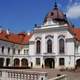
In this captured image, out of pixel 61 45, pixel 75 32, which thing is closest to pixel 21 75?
pixel 61 45

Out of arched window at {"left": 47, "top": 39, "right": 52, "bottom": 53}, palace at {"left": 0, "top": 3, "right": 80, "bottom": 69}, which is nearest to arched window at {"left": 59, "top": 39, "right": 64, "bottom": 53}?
palace at {"left": 0, "top": 3, "right": 80, "bottom": 69}

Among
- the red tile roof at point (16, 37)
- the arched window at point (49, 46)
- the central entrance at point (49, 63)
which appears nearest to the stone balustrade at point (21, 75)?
the central entrance at point (49, 63)

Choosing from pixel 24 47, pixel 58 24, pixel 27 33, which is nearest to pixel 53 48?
pixel 58 24

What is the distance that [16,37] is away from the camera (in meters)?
60.1

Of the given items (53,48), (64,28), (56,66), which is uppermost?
(64,28)

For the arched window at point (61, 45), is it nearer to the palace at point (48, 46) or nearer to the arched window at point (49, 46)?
the palace at point (48, 46)

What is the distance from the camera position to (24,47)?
2238 inches

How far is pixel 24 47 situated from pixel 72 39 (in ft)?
43.2

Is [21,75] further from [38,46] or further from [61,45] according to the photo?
[38,46]

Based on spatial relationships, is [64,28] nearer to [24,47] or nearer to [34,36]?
[34,36]

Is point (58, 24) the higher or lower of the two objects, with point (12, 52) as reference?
higher

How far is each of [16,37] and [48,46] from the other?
11.9m

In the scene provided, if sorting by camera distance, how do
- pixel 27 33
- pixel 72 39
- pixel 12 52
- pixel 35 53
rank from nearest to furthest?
pixel 72 39, pixel 35 53, pixel 12 52, pixel 27 33

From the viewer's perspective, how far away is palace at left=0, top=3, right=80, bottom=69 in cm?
4881
